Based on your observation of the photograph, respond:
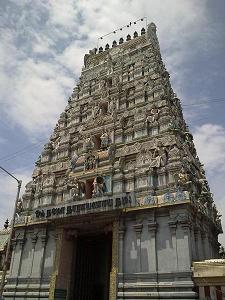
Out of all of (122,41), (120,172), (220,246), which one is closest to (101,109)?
(120,172)

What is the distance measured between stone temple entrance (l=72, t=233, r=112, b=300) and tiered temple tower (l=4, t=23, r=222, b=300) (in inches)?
3.4

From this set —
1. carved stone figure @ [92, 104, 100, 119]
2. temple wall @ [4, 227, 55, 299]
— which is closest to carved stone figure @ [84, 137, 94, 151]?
carved stone figure @ [92, 104, 100, 119]

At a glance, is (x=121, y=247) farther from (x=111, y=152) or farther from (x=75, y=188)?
(x=111, y=152)

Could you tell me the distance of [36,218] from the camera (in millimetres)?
25406

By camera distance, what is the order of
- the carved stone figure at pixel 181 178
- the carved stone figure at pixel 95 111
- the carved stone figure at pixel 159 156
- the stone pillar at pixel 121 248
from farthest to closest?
1. the carved stone figure at pixel 95 111
2. the carved stone figure at pixel 159 156
3. the carved stone figure at pixel 181 178
4. the stone pillar at pixel 121 248

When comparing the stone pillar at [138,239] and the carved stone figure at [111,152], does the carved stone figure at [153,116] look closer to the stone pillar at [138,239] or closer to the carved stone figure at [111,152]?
the carved stone figure at [111,152]

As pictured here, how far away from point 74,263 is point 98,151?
9.79 m

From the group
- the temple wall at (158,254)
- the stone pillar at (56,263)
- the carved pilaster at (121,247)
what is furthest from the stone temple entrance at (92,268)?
the temple wall at (158,254)

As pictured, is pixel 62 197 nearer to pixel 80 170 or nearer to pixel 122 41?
pixel 80 170

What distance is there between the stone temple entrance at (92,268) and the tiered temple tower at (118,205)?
0.28 ft

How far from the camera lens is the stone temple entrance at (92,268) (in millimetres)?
26062

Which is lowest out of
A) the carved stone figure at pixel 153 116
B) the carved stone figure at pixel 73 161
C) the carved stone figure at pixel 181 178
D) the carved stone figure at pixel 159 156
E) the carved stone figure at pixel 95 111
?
the carved stone figure at pixel 181 178

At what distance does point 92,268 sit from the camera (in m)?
28.1

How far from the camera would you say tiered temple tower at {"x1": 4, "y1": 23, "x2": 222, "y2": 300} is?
20922mm
